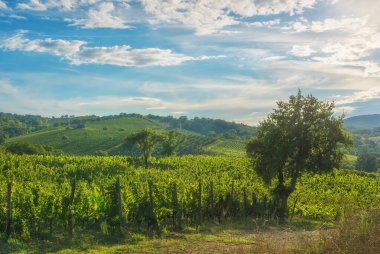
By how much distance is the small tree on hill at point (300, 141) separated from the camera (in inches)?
1097

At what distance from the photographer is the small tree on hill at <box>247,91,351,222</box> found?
1097 inches

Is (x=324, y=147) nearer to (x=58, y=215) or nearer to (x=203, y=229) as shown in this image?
(x=203, y=229)

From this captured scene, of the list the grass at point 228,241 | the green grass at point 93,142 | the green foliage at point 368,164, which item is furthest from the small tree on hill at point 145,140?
the green foliage at point 368,164

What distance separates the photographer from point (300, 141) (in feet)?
92.4

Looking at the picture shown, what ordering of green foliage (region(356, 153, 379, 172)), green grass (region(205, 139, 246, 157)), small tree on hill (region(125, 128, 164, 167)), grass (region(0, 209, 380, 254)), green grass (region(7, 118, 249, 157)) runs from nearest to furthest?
grass (region(0, 209, 380, 254)) < small tree on hill (region(125, 128, 164, 167)) < green foliage (region(356, 153, 379, 172)) < green grass (region(205, 139, 246, 157)) < green grass (region(7, 118, 249, 157))

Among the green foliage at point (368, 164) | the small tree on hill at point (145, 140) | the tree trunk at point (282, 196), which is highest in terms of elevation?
the small tree on hill at point (145, 140)

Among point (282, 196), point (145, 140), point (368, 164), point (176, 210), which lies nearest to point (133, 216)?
point (176, 210)

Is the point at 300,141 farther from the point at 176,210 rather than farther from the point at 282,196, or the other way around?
the point at 176,210

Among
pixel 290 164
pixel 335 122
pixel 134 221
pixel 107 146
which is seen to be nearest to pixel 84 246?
pixel 134 221

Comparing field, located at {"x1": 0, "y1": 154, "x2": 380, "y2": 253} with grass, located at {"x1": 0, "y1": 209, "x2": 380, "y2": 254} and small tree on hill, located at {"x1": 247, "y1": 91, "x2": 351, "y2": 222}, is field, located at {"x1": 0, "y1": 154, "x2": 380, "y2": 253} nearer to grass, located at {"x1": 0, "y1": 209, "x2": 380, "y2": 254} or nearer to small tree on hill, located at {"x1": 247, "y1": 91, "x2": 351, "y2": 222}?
grass, located at {"x1": 0, "y1": 209, "x2": 380, "y2": 254}

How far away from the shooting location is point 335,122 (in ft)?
92.1

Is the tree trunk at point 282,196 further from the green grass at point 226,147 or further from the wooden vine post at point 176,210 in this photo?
the green grass at point 226,147

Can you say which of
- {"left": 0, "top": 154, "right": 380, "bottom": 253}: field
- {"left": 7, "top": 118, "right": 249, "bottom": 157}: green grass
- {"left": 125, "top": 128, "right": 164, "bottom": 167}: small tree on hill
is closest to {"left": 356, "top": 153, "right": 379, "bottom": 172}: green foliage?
{"left": 7, "top": 118, "right": 249, "bottom": 157}: green grass

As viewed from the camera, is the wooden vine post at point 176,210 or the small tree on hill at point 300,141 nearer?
the wooden vine post at point 176,210
